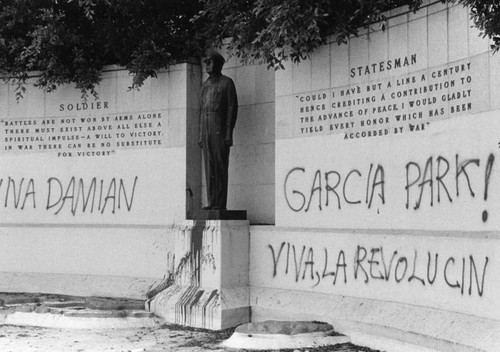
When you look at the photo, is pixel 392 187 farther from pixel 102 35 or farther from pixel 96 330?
pixel 102 35

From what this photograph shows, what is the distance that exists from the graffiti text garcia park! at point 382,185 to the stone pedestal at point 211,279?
3.28 feet

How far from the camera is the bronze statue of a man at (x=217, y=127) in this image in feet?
34.1

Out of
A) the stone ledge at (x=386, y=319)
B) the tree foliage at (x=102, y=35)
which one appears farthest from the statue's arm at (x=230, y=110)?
the stone ledge at (x=386, y=319)

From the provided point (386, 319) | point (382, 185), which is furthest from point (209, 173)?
point (386, 319)

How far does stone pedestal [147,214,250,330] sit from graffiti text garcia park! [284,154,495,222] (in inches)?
39.4

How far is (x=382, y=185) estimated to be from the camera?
868 centimetres

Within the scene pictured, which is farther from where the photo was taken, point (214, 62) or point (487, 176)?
point (214, 62)

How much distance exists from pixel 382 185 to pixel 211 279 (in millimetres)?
2792

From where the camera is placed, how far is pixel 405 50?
28.1 feet

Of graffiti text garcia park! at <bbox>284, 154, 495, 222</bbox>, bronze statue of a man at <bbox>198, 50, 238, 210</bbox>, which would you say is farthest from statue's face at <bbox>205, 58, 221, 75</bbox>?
graffiti text garcia park! at <bbox>284, 154, 495, 222</bbox>

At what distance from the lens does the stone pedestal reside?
9.83 meters

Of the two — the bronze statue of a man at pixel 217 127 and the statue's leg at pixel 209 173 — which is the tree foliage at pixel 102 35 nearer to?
the bronze statue of a man at pixel 217 127

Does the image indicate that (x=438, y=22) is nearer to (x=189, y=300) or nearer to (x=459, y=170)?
(x=459, y=170)

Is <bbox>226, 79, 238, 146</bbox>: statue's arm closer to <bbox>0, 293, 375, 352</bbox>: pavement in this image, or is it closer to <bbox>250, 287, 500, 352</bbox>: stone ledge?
<bbox>250, 287, 500, 352</bbox>: stone ledge
